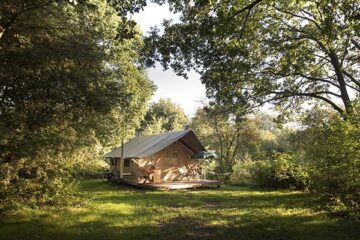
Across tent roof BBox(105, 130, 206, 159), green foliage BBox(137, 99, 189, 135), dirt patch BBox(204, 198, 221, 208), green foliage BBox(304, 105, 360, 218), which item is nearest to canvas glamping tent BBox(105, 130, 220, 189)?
tent roof BBox(105, 130, 206, 159)

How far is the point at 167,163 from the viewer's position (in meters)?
26.2

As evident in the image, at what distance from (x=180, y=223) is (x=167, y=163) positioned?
1489 cm

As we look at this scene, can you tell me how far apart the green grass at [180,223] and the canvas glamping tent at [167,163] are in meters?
9.48

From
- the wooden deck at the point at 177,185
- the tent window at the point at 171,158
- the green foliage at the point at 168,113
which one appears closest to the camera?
the wooden deck at the point at 177,185

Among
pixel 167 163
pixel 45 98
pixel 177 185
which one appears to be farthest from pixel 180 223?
pixel 167 163

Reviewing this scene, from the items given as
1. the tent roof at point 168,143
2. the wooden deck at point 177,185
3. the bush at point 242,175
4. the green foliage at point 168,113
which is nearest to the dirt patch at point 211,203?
the wooden deck at point 177,185

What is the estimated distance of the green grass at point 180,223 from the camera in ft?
32.0

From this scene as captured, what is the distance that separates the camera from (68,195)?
12.4 m

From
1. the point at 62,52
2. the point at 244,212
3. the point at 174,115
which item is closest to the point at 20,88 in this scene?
the point at 62,52

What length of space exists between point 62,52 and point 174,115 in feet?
177

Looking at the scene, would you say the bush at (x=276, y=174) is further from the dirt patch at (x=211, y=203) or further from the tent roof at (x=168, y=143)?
the tent roof at (x=168, y=143)

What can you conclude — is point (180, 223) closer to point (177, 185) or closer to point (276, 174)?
point (276, 174)

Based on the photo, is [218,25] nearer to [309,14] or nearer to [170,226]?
[170,226]

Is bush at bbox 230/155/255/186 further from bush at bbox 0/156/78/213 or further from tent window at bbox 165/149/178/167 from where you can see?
bush at bbox 0/156/78/213
